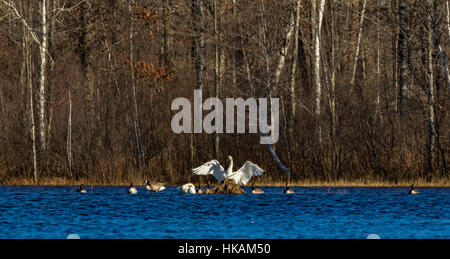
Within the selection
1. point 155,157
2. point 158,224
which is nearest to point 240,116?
point 155,157

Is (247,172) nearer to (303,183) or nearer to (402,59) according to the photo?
(303,183)

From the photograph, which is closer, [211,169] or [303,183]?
[211,169]

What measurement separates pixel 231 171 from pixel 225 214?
20.7 feet

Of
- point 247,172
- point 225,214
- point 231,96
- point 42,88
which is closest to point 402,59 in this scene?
point 231,96

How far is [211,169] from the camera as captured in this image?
32156 mm

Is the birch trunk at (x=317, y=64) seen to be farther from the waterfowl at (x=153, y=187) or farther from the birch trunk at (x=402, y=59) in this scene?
the waterfowl at (x=153, y=187)

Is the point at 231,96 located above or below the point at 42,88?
below

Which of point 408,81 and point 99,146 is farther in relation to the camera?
point 408,81

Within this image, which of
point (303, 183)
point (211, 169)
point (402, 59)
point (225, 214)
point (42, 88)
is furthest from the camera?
point (402, 59)

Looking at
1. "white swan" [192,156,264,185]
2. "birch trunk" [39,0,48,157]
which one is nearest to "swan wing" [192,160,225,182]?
"white swan" [192,156,264,185]

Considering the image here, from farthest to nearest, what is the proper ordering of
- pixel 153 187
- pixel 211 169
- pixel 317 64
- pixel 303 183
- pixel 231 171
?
1. pixel 317 64
2. pixel 303 183
3. pixel 211 169
4. pixel 231 171
5. pixel 153 187

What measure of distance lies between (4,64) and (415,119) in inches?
710
